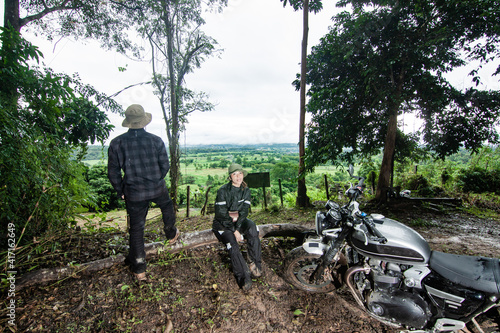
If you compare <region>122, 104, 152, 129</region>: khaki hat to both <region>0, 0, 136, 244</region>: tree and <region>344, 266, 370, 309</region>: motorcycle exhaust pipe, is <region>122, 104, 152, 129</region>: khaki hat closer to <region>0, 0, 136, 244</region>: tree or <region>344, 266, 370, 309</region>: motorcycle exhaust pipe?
<region>0, 0, 136, 244</region>: tree

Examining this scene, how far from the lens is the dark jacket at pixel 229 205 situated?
9.33 feet

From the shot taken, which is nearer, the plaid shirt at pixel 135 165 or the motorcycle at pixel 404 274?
the motorcycle at pixel 404 274

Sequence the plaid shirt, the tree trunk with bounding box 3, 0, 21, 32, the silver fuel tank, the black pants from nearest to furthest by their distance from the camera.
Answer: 1. the silver fuel tank
2. the plaid shirt
3. the black pants
4. the tree trunk with bounding box 3, 0, 21, 32

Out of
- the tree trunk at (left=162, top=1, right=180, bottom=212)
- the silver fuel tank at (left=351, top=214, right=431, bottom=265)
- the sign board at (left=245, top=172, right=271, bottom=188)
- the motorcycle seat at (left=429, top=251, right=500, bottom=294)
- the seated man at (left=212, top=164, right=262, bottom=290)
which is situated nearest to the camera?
the motorcycle seat at (left=429, top=251, right=500, bottom=294)

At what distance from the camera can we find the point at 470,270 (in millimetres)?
1785

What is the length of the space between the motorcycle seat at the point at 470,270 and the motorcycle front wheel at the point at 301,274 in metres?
1.15

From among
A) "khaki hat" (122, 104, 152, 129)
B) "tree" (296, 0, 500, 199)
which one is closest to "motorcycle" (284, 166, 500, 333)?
"khaki hat" (122, 104, 152, 129)

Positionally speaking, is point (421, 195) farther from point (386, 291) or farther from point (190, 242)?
point (190, 242)

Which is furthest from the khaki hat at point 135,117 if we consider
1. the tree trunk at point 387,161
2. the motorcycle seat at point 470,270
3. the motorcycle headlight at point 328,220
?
the tree trunk at point 387,161

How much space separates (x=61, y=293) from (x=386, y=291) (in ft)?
11.5

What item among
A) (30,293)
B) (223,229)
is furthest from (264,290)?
(30,293)

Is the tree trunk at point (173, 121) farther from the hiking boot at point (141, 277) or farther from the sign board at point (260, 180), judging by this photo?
the hiking boot at point (141, 277)

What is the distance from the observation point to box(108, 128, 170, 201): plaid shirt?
2586 mm

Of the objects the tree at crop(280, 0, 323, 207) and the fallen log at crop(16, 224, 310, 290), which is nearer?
the fallen log at crop(16, 224, 310, 290)
